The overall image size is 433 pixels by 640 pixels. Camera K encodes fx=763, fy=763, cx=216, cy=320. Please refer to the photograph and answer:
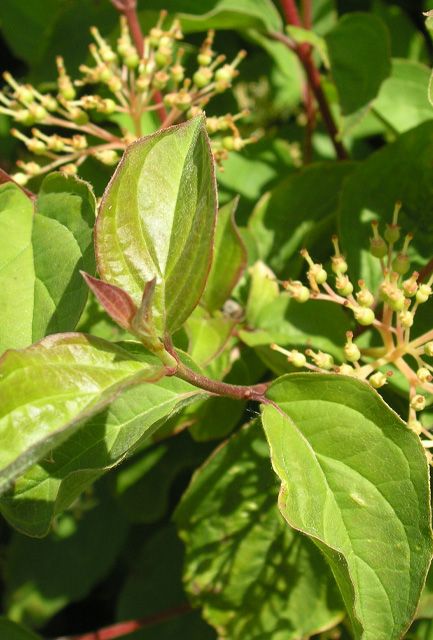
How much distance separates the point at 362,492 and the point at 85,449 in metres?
0.41

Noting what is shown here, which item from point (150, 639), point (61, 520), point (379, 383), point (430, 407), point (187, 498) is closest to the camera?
point (379, 383)

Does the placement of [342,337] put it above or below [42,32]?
below

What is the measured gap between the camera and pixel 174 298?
1046 millimetres

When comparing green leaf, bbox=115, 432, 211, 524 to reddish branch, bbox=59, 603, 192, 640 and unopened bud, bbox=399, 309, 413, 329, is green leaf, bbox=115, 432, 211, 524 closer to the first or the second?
reddish branch, bbox=59, 603, 192, 640

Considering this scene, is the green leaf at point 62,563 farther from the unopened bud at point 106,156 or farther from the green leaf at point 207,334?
the unopened bud at point 106,156

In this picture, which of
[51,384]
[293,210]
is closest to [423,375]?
[51,384]

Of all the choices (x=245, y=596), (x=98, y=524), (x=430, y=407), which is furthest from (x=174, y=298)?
(x=98, y=524)

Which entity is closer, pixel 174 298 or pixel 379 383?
pixel 174 298

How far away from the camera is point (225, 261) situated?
1.54 metres

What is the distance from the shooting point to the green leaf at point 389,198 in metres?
1.53

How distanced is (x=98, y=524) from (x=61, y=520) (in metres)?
0.17

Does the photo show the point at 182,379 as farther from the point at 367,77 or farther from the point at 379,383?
the point at 367,77

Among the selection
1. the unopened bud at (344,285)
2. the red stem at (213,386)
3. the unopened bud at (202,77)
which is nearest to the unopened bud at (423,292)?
the unopened bud at (344,285)

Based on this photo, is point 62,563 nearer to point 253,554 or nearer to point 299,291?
point 253,554
